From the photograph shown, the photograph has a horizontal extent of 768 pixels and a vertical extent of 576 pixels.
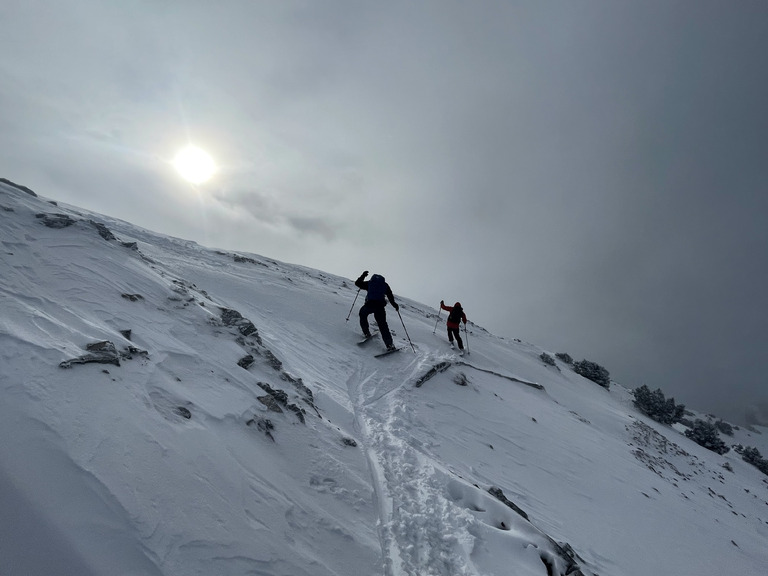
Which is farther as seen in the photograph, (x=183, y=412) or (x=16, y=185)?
(x=16, y=185)

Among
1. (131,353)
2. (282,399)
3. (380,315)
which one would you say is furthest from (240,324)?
(380,315)

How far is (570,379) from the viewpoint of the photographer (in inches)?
875

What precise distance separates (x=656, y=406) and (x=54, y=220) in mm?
30782

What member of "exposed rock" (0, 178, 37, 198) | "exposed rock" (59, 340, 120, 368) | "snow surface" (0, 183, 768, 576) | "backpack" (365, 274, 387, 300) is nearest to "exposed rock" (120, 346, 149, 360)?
"snow surface" (0, 183, 768, 576)

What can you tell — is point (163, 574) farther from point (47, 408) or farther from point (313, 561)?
point (47, 408)

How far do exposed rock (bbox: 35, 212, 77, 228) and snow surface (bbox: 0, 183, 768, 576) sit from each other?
18cm

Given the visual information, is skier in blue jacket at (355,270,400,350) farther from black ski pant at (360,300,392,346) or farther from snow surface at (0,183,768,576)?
snow surface at (0,183,768,576)

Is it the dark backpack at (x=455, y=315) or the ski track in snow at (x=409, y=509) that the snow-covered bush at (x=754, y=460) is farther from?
the ski track in snow at (x=409, y=509)

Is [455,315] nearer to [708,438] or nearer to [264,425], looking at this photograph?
[264,425]

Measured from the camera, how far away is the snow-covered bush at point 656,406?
2206 cm

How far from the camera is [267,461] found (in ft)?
15.6

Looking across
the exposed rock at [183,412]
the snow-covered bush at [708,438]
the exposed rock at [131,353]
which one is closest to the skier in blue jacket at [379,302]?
the exposed rock at [131,353]

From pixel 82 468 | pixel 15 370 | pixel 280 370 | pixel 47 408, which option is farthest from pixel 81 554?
pixel 280 370

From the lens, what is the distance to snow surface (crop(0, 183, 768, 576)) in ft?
10.2
